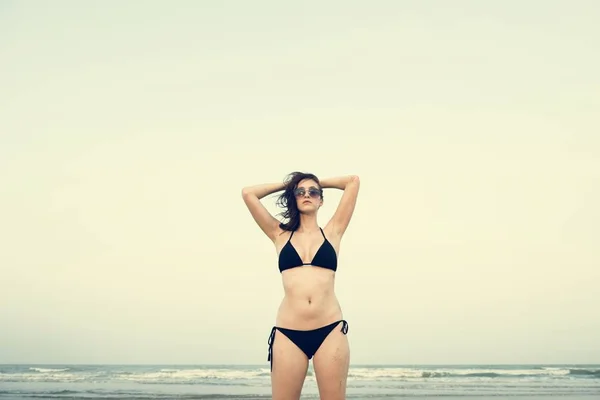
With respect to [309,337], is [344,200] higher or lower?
higher

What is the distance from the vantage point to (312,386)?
1945cm

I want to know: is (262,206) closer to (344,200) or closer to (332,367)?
(344,200)

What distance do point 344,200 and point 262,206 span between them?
623 mm

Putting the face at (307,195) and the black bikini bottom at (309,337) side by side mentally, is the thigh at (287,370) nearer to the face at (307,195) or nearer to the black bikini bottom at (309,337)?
the black bikini bottom at (309,337)

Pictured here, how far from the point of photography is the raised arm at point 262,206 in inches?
203

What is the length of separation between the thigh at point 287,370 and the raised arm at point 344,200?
3.08 feet

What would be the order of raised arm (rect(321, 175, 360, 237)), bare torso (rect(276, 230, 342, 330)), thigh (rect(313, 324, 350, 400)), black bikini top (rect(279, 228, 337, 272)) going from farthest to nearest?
raised arm (rect(321, 175, 360, 237))
black bikini top (rect(279, 228, 337, 272))
bare torso (rect(276, 230, 342, 330))
thigh (rect(313, 324, 350, 400))

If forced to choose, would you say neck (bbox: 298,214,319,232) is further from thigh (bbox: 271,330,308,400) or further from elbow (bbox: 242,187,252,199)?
thigh (bbox: 271,330,308,400)

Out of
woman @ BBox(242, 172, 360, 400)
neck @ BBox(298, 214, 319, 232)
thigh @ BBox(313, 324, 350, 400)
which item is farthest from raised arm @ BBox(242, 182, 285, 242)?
thigh @ BBox(313, 324, 350, 400)

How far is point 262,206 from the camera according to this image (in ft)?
17.1

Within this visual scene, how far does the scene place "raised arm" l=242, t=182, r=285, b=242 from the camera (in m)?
5.16

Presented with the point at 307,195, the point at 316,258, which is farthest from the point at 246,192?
the point at 316,258

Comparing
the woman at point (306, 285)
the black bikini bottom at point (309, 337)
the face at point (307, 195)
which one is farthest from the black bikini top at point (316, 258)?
the black bikini bottom at point (309, 337)

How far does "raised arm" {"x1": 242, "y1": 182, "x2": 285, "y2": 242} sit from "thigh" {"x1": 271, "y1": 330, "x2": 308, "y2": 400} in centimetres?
86
